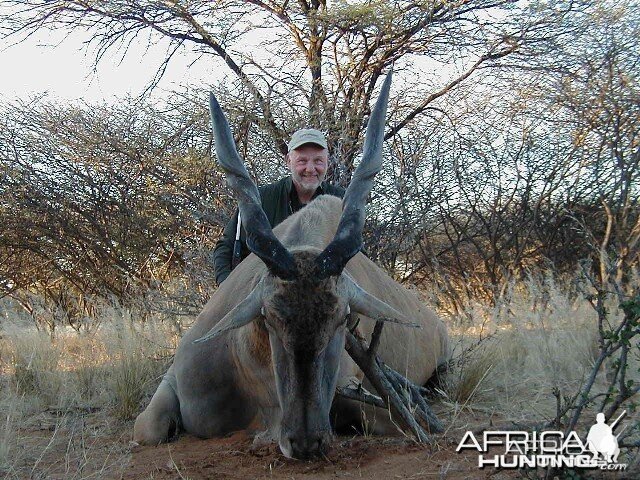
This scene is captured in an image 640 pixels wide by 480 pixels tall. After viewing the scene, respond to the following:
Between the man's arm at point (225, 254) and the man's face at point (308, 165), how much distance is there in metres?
0.67

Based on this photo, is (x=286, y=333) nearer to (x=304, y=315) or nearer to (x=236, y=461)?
(x=304, y=315)

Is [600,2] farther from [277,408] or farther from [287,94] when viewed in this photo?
[277,408]

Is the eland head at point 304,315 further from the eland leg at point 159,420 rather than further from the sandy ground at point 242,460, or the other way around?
Answer: the eland leg at point 159,420

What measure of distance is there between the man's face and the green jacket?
13cm

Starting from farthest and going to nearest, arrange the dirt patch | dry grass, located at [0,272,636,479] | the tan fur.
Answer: dry grass, located at [0,272,636,479] < the tan fur < the dirt patch

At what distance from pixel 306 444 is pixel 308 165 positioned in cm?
332

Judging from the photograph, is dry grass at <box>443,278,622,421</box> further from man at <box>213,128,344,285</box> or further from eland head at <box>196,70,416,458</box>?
man at <box>213,128,344,285</box>

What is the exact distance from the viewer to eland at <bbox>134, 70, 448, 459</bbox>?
3.46 m

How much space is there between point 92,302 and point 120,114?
3.13 meters

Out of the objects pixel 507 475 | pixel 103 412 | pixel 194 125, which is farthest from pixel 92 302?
pixel 507 475

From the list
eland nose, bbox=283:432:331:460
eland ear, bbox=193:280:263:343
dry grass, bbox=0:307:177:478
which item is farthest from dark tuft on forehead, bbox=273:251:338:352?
dry grass, bbox=0:307:177:478

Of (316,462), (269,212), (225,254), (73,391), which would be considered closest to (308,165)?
(269,212)

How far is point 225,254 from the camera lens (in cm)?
627

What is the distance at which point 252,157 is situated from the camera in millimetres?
10203
